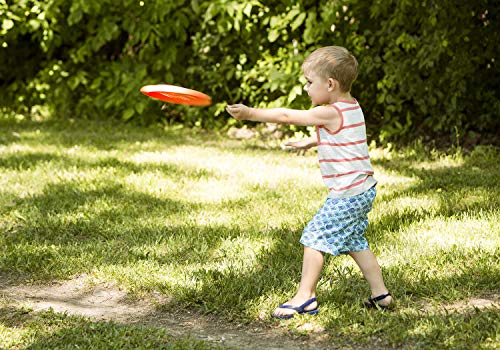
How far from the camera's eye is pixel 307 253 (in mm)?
3285

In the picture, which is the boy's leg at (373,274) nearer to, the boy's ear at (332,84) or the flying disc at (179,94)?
the boy's ear at (332,84)

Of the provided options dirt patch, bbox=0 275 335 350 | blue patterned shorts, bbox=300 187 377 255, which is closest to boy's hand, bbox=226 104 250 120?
blue patterned shorts, bbox=300 187 377 255

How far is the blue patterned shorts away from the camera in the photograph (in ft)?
10.6

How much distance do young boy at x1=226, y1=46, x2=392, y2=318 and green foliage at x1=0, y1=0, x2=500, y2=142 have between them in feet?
12.0

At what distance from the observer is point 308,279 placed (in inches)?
129

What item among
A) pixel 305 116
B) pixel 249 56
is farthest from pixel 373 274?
pixel 249 56

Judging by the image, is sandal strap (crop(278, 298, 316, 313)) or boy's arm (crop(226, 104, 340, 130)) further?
sandal strap (crop(278, 298, 316, 313))

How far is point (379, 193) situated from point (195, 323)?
2.33 metres

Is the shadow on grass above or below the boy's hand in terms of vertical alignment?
below

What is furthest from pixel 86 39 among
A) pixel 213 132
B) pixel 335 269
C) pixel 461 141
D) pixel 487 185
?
pixel 335 269

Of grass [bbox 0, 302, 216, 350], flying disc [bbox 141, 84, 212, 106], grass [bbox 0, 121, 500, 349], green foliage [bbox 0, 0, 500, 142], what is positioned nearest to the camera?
grass [bbox 0, 302, 216, 350]

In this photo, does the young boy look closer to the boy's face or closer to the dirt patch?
the boy's face

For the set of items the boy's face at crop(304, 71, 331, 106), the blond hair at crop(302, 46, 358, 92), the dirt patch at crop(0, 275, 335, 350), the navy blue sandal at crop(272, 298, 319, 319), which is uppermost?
the blond hair at crop(302, 46, 358, 92)

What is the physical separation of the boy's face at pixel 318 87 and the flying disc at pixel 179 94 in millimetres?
505
